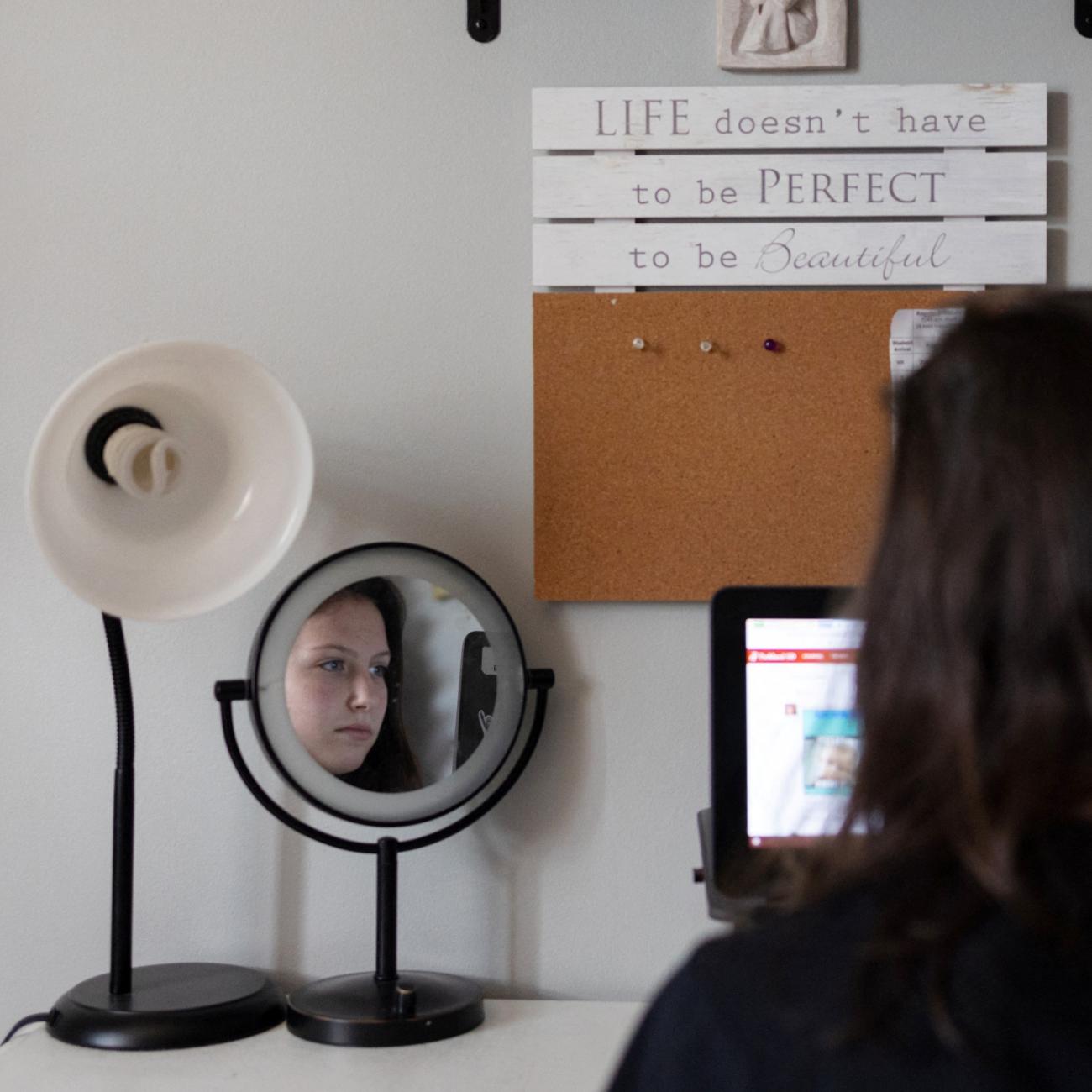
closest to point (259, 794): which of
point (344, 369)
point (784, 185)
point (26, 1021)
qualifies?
point (26, 1021)

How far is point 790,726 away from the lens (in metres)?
1.19

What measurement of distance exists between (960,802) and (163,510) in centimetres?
90

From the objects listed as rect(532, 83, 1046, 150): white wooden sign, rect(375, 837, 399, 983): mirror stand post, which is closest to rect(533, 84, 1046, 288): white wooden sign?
rect(532, 83, 1046, 150): white wooden sign

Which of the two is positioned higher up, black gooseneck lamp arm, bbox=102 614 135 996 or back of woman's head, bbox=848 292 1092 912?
back of woman's head, bbox=848 292 1092 912

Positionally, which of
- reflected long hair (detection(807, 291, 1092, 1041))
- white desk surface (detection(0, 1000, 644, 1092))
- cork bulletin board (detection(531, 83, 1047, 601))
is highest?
cork bulletin board (detection(531, 83, 1047, 601))

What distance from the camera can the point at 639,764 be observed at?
140 centimetres

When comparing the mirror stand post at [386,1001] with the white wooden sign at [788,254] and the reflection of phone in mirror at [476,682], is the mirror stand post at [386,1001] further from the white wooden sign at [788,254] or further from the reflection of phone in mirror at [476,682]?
the white wooden sign at [788,254]

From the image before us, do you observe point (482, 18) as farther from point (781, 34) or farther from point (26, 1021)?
point (26, 1021)

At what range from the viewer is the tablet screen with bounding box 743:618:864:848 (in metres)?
1.18

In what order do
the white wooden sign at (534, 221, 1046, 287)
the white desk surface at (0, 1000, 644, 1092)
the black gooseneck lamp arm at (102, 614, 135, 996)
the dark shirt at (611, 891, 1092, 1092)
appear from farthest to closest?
the white wooden sign at (534, 221, 1046, 287)
the black gooseneck lamp arm at (102, 614, 135, 996)
the white desk surface at (0, 1000, 644, 1092)
the dark shirt at (611, 891, 1092, 1092)

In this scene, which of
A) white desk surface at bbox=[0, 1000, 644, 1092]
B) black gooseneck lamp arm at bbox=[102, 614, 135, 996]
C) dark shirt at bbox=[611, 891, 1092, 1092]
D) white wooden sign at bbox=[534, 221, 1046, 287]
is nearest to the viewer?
dark shirt at bbox=[611, 891, 1092, 1092]

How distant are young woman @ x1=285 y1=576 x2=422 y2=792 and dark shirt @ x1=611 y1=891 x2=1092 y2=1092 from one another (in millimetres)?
818

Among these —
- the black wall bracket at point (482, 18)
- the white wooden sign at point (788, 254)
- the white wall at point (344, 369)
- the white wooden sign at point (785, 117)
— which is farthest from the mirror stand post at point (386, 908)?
the black wall bracket at point (482, 18)

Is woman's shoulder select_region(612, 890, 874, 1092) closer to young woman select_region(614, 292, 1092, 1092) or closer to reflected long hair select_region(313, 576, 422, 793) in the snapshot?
young woman select_region(614, 292, 1092, 1092)
